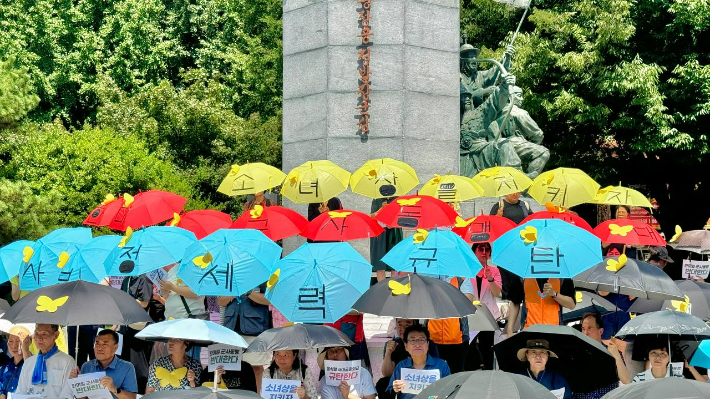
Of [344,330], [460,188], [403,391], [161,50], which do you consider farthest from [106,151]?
[403,391]

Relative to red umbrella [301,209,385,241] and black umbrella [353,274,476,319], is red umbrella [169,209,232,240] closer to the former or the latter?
red umbrella [301,209,385,241]

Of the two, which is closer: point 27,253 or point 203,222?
point 27,253

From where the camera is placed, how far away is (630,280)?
1055 centimetres

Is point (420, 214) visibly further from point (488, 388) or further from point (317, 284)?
point (488, 388)

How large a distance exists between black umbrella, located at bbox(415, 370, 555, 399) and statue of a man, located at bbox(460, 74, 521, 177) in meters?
13.3

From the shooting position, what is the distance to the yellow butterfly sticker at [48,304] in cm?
895

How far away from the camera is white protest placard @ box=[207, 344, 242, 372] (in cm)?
905

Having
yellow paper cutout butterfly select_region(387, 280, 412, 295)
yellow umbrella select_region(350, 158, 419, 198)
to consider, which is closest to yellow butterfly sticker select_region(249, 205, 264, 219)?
yellow umbrella select_region(350, 158, 419, 198)

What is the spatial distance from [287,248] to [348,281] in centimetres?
857

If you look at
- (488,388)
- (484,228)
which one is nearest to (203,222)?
(484,228)

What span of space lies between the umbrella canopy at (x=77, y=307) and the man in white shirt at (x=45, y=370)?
11.1 inches

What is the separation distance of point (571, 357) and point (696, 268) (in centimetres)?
539

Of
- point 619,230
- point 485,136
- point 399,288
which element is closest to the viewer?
point 399,288

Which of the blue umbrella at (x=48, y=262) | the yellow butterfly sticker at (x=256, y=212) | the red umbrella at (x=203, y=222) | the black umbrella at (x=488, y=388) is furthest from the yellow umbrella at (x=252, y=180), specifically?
the black umbrella at (x=488, y=388)
